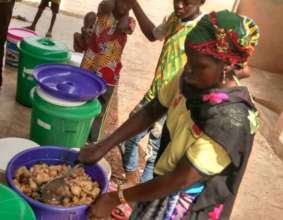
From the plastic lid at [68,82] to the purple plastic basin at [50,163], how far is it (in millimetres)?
488

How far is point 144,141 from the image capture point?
3984 mm

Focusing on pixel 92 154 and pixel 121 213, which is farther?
pixel 121 213

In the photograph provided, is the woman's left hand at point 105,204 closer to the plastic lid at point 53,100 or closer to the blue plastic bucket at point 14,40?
the plastic lid at point 53,100

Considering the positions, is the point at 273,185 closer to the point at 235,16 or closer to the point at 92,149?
the point at 92,149

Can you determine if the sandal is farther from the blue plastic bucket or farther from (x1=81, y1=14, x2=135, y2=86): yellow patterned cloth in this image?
the blue plastic bucket

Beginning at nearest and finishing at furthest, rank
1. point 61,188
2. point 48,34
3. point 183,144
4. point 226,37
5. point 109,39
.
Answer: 1. point 226,37
2. point 183,144
3. point 61,188
4. point 109,39
5. point 48,34

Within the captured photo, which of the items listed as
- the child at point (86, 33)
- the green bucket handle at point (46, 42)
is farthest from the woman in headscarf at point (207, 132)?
the green bucket handle at point (46, 42)

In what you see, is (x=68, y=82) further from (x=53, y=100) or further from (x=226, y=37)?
(x=226, y=37)

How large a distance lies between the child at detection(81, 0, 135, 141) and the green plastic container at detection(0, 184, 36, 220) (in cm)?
163

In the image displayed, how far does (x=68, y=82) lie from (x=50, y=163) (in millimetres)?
683

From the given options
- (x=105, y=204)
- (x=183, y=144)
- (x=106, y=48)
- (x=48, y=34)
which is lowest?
(x=48, y=34)

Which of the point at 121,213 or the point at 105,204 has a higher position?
the point at 105,204

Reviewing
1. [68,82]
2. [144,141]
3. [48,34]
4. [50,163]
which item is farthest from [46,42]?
[48,34]

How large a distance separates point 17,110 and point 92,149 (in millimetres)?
2037
